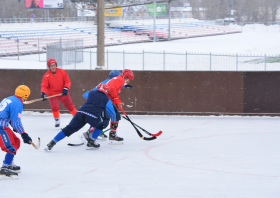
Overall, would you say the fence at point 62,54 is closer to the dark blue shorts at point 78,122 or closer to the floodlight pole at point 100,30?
the floodlight pole at point 100,30

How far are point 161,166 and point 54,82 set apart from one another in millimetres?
4360

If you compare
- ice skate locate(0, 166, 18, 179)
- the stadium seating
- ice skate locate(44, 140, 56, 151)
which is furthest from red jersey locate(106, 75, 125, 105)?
the stadium seating

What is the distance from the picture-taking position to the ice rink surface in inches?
197

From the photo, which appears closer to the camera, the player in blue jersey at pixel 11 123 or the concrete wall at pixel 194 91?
the player in blue jersey at pixel 11 123

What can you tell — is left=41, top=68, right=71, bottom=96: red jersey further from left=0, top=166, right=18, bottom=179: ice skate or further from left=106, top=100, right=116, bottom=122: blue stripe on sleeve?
left=0, top=166, right=18, bottom=179: ice skate

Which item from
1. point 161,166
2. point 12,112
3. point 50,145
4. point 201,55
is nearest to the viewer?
point 12,112

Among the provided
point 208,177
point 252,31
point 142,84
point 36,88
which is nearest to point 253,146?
point 208,177

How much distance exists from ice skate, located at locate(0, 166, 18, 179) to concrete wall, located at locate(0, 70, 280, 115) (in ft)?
22.1

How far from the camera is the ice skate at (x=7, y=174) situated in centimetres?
543

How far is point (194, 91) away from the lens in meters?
11.8

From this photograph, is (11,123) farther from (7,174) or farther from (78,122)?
(78,122)

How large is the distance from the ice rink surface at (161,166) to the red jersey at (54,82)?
39.8 inches

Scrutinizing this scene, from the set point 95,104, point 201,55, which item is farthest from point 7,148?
point 201,55

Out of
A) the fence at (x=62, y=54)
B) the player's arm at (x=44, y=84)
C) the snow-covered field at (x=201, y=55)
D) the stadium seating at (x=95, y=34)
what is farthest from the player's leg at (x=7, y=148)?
the stadium seating at (x=95, y=34)
